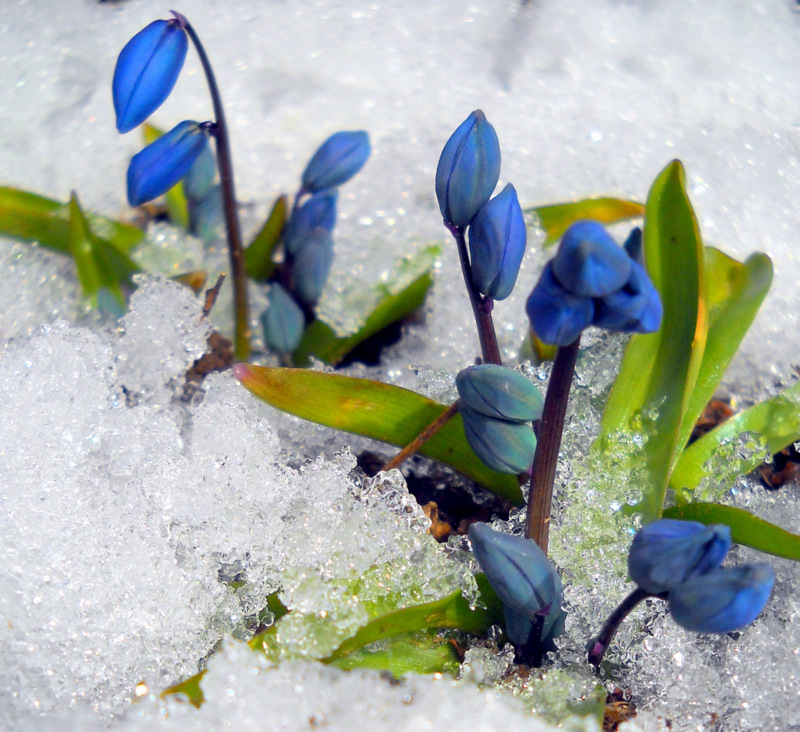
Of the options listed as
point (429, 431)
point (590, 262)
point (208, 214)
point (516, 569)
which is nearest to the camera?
point (590, 262)

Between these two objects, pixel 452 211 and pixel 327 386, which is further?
pixel 327 386

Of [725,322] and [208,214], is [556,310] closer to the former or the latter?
[725,322]

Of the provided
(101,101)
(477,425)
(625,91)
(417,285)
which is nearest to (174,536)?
(477,425)

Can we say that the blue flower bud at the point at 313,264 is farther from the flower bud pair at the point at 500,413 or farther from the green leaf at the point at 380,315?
the flower bud pair at the point at 500,413

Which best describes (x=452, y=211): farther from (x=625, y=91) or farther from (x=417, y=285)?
(x=625, y=91)

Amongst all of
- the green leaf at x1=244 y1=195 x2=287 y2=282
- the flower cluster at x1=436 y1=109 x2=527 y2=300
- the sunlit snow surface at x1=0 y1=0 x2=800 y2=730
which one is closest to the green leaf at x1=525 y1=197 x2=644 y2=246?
the sunlit snow surface at x1=0 y1=0 x2=800 y2=730

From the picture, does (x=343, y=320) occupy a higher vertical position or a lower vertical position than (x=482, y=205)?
lower

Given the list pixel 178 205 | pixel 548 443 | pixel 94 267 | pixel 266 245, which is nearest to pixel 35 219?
pixel 94 267
